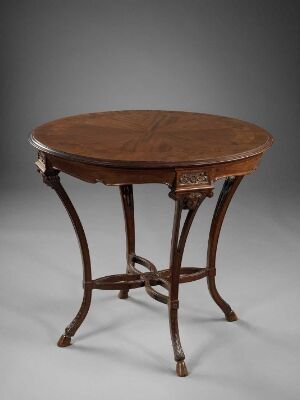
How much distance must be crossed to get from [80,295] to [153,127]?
1182mm

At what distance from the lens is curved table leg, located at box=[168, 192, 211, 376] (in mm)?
3527

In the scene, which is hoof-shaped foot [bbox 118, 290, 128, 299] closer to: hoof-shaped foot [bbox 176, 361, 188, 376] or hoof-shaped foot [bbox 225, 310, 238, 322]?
hoof-shaped foot [bbox 225, 310, 238, 322]

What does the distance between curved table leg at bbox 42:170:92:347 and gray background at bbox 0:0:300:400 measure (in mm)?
77

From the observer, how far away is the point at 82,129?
396cm

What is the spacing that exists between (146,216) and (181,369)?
2.24 m

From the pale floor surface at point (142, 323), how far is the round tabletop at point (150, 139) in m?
1.04

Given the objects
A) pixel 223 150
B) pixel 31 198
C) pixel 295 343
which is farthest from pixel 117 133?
pixel 31 198

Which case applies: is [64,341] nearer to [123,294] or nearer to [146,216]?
[123,294]

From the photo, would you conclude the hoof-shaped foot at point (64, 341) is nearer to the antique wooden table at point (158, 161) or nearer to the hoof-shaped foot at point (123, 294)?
the antique wooden table at point (158, 161)

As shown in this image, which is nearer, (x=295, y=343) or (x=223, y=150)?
(x=223, y=150)

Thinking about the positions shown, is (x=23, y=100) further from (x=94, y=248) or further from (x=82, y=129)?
(x=82, y=129)

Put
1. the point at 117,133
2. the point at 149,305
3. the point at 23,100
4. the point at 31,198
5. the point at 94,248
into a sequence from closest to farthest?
the point at 117,133
the point at 149,305
the point at 94,248
the point at 31,198
the point at 23,100

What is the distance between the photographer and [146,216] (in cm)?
590

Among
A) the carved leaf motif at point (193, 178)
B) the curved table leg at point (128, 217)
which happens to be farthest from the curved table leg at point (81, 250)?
the carved leaf motif at point (193, 178)
